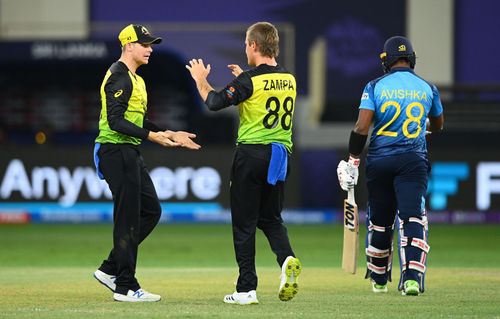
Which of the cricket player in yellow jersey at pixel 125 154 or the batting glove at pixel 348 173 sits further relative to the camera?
the batting glove at pixel 348 173

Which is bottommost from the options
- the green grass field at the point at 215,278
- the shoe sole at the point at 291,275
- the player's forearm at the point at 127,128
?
the green grass field at the point at 215,278

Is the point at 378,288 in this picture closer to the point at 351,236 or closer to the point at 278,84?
the point at 351,236

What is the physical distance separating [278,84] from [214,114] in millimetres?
14820

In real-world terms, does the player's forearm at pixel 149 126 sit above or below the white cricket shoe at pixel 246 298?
above

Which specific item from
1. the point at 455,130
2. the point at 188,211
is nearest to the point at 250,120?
the point at 188,211

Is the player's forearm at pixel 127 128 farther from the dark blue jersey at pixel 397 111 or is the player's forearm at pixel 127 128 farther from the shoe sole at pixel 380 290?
the shoe sole at pixel 380 290

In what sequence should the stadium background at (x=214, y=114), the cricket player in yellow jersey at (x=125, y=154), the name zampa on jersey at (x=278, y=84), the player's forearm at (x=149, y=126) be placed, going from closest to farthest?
the name zampa on jersey at (x=278, y=84) < the cricket player in yellow jersey at (x=125, y=154) < the player's forearm at (x=149, y=126) < the stadium background at (x=214, y=114)

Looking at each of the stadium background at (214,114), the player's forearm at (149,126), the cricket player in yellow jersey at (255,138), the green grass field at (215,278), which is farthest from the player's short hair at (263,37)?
the stadium background at (214,114)

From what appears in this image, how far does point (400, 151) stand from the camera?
9.92 metres

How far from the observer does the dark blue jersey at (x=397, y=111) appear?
9906 mm

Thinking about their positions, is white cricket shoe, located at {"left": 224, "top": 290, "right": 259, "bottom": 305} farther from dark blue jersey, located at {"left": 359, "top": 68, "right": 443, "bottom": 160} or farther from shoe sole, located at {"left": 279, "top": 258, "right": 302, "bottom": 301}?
dark blue jersey, located at {"left": 359, "top": 68, "right": 443, "bottom": 160}

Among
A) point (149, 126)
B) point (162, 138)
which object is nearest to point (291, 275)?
point (162, 138)

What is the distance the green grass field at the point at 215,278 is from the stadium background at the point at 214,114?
0.63 feet

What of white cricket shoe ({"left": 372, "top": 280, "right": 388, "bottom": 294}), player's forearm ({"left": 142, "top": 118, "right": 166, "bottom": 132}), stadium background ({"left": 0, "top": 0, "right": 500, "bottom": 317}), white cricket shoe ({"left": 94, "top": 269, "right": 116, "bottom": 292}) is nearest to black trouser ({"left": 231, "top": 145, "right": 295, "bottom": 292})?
player's forearm ({"left": 142, "top": 118, "right": 166, "bottom": 132})
